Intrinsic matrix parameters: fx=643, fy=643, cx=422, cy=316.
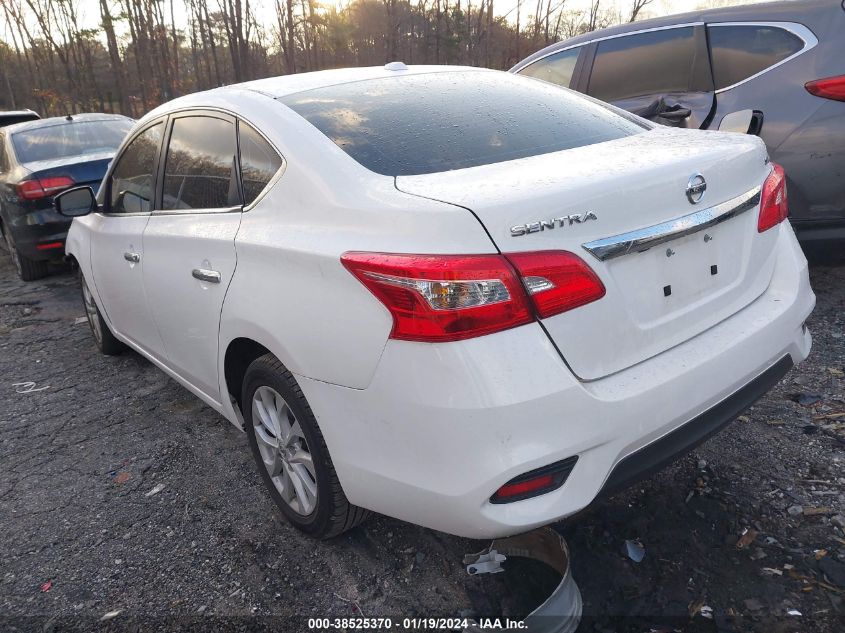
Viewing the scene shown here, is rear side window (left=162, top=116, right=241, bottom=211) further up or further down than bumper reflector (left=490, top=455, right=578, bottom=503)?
further up

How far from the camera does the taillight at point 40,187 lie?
20.5ft

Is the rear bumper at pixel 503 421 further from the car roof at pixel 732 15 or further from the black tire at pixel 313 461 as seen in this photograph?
the car roof at pixel 732 15

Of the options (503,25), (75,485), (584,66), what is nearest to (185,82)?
(503,25)

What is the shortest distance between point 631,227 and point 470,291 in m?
0.51

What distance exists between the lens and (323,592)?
7.13 ft

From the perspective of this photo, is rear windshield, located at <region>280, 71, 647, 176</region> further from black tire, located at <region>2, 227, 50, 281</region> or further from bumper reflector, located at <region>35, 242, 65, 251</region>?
black tire, located at <region>2, 227, 50, 281</region>

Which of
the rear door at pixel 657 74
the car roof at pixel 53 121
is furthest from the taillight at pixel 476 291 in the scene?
the car roof at pixel 53 121

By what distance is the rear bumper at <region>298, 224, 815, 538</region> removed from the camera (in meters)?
1.59

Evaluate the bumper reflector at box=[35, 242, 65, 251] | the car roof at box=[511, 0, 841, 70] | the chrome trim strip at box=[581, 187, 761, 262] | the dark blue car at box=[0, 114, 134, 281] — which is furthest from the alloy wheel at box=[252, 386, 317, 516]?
the bumper reflector at box=[35, 242, 65, 251]

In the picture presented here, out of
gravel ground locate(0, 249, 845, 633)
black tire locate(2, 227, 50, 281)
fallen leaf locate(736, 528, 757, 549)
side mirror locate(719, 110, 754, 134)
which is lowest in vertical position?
black tire locate(2, 227, 50, 281)

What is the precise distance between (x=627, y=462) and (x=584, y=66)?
415 centimetres

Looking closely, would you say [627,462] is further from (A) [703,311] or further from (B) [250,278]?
(B) [250,278]

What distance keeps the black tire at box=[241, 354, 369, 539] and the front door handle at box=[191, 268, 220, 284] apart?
0.36m

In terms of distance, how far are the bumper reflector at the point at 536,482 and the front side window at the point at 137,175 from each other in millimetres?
2350
